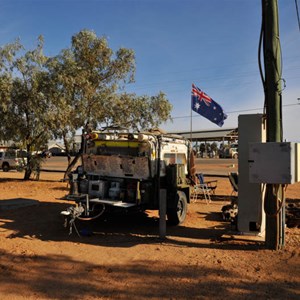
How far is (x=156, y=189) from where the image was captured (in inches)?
344

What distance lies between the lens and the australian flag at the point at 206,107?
16344mm

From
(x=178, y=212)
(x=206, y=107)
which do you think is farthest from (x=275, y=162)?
(x=206, y=107)

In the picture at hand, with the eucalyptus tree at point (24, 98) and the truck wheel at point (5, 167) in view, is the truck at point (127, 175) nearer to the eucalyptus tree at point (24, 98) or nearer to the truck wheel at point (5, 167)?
the eucalyptus tree at point (24, 98)

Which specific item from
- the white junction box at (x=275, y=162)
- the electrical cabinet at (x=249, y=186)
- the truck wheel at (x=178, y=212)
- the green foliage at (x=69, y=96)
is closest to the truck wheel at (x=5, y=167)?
the green foliage at (x=69, y=96)

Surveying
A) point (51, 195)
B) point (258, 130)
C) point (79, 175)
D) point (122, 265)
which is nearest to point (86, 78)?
point (51, 195)

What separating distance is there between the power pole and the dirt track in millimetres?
503

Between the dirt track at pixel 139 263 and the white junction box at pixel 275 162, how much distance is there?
1.26 metres

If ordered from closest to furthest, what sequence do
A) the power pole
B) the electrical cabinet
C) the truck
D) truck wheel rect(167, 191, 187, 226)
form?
1. the power pole
2. the electrical cabinet
3. the truck
4. truck wheel rect(167, 191, 187, 226)

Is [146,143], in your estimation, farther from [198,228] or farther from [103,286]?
[103,286]

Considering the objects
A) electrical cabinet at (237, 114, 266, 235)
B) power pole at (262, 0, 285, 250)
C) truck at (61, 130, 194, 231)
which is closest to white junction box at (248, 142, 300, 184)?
power pole at (262, 0, 285, 250)

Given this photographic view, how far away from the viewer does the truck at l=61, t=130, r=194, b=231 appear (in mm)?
8578

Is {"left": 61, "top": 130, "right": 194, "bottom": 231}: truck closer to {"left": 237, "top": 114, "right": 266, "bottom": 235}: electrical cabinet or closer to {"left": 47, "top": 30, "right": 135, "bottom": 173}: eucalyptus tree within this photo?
{"left": 237, "top": 114, "right": 266, "bottom": 235}: electrical cabinet

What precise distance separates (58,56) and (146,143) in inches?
398

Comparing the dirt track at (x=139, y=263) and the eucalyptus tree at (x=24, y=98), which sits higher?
the eucalyptus tree at (x=24, y=98)
